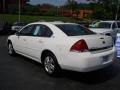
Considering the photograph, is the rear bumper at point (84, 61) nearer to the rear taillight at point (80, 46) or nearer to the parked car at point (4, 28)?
the rear taillight at point (80, 46)

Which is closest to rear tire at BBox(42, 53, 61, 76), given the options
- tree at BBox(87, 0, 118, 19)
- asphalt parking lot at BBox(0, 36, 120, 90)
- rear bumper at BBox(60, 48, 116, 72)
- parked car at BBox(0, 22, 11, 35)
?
asphalt parking lot at BBox(0, 36, 120, 90)

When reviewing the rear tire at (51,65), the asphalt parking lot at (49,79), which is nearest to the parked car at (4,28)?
the asphalt parking lot at (49,79)

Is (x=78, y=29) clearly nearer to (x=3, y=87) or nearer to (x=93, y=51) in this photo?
(x=93, y=51)

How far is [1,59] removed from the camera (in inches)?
338

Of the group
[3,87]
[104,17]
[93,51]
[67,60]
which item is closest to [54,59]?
[67,60]

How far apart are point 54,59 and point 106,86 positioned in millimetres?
1513

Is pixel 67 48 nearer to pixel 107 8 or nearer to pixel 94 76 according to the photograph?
pixel 94 76

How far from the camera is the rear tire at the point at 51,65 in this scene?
623 cm

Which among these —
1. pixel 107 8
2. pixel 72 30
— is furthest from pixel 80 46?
pixel 107 8

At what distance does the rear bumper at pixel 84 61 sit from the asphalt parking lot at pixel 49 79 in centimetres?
43

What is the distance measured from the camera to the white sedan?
5.71m

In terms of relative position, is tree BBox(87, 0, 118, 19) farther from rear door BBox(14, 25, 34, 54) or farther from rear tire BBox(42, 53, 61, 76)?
rear tire BBox(42, 53, 61, 76)

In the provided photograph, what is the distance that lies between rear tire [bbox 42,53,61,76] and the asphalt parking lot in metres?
0.14

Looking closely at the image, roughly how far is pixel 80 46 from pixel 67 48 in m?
0.33
